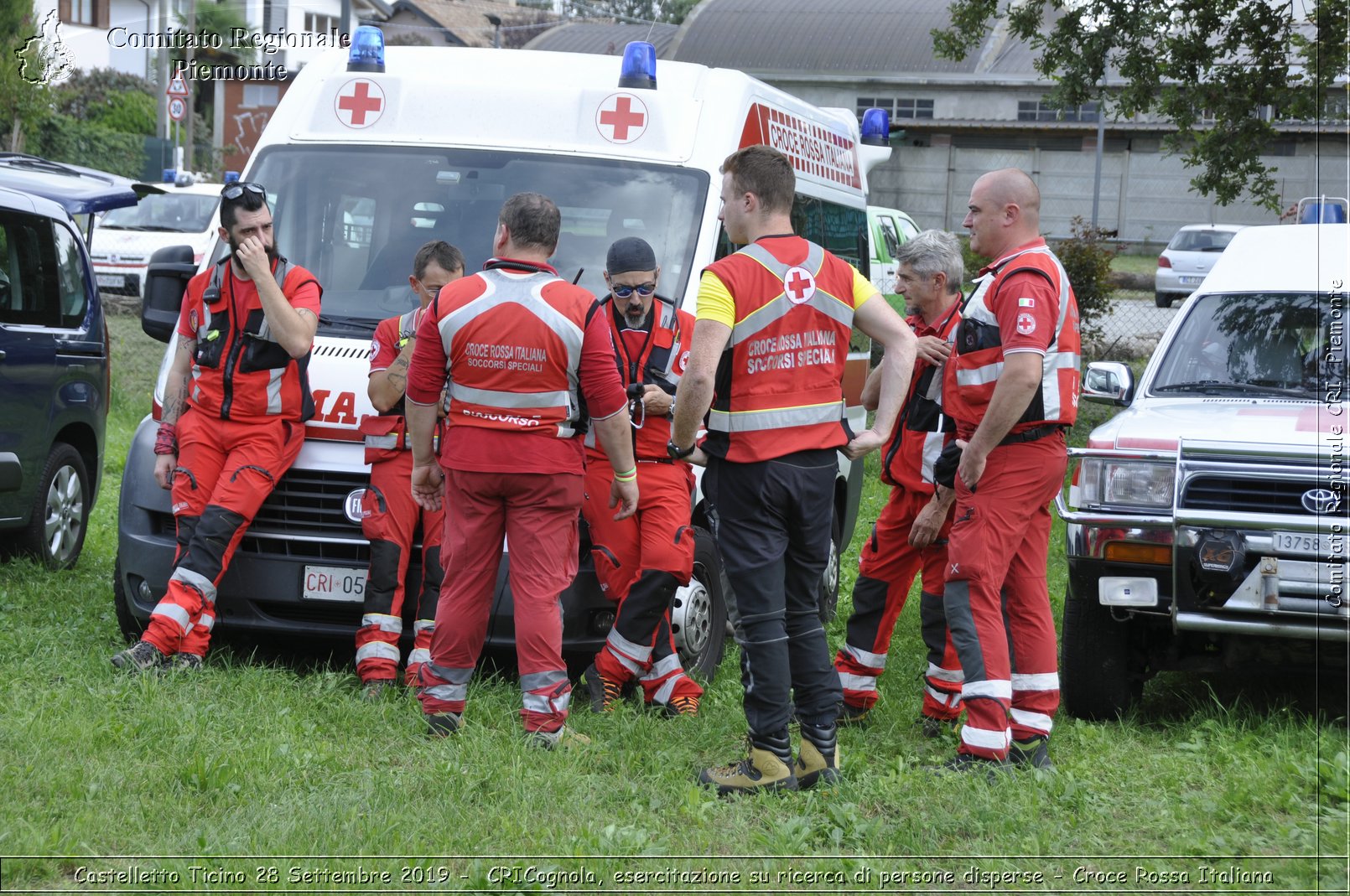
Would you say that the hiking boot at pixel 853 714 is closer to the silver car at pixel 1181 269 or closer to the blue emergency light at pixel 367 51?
the blue emergency light at pixel 367 51

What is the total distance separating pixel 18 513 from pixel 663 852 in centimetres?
534

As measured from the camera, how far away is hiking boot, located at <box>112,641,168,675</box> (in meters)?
5.64

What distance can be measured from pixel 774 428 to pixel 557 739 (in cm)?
139

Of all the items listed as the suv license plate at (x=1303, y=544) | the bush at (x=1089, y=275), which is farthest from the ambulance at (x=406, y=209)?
the bush at (x=1089, y=275)

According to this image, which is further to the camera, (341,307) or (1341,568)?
(341,307)

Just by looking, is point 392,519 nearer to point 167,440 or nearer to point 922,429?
point 167,440

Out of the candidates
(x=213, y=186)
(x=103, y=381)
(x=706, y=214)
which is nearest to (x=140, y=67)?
(x=213, y=186)

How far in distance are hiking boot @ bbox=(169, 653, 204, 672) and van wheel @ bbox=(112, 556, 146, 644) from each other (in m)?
0.50

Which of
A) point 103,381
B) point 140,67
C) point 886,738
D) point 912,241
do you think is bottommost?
point 886,738

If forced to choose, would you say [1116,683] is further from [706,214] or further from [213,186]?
[213,186]

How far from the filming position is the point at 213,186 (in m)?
25.4

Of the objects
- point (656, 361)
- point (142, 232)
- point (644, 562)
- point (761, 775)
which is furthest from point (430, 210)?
point (142, 232)

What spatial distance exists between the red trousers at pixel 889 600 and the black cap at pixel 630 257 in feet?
4.57

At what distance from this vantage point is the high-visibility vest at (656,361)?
5.68 m
